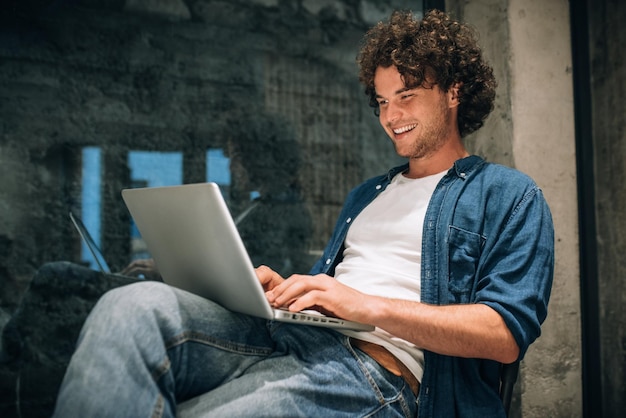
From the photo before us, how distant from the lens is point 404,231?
1619 mm

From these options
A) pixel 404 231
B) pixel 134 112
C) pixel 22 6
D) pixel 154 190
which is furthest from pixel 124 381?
pixel 22 6

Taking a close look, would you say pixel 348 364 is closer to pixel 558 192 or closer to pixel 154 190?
pixel 154 190

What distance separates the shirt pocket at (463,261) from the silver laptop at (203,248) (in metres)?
0.29

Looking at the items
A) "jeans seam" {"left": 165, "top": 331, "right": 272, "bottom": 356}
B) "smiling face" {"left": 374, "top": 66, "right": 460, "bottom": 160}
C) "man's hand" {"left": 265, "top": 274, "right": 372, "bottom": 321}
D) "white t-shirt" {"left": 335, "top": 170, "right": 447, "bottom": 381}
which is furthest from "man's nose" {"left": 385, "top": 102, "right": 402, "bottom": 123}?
"jeans seam" {"left": 165, "top": 331, "right": 272, "bottom": 356}

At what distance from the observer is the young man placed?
1062mm

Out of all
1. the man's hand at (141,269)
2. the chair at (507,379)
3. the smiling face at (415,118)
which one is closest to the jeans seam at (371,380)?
the chair at (507,379)

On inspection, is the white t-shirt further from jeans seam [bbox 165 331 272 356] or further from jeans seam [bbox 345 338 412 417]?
jeans seam [bbox 165 331 272 356]

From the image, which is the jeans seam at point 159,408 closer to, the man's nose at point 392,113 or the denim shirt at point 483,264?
the denim shirt at point 483,264

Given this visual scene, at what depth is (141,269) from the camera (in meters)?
2.41

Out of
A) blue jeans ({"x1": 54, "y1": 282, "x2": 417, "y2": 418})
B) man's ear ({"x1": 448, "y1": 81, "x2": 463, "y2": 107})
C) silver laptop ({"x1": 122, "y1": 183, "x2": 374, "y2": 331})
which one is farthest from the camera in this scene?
man's ear ({"x1": 448, "y1": 81, "x2": 463, "y2": 107})

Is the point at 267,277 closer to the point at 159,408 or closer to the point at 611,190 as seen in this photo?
the point at 159,408

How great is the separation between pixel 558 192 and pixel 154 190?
5.76 feet

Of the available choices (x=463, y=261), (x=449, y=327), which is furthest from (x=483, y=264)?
(x=449, y=327)

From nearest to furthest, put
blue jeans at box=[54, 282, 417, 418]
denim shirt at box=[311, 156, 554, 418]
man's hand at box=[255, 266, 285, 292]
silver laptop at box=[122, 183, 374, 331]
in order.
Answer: blue jeans at box=[54, 282, 417, 418]
silver laptop at box=[122, 183, 374, 331]
denim shirt at box=[311, 156, 554, 418]
man's hand at box=[255, 266, 285, 292]
